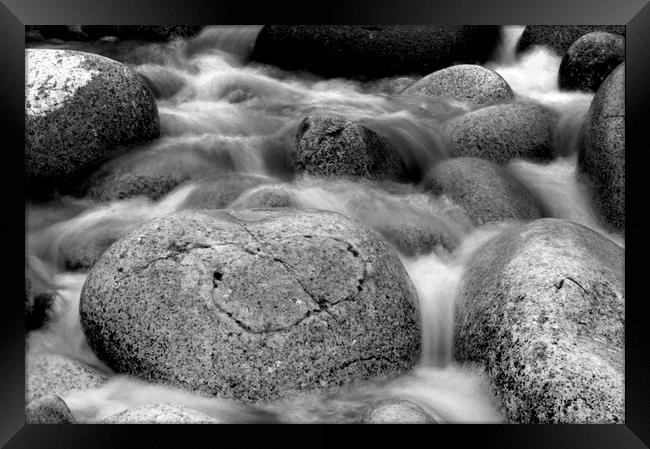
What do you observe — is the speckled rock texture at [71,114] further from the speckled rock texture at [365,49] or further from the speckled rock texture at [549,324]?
the speckled rock texture at [549,324]

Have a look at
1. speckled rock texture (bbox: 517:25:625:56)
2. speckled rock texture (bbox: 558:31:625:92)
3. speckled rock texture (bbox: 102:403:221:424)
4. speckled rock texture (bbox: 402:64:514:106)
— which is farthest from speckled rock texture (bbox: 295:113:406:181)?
speckled rock texture (bbox: 517:25:625:56)

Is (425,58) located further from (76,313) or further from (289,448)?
(289,448)

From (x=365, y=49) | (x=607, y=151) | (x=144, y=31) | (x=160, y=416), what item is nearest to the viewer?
(x=160, y=416)

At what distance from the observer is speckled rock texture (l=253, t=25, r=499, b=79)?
9.27 metres

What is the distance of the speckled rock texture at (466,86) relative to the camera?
27.0ft

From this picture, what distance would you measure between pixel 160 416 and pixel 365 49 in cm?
678

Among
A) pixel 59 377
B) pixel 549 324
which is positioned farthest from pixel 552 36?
pixel 59 377

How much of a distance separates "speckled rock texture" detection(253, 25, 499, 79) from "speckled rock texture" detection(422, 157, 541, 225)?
2.93 metres

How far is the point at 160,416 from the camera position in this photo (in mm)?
3453

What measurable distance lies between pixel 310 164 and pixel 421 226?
1.22 m

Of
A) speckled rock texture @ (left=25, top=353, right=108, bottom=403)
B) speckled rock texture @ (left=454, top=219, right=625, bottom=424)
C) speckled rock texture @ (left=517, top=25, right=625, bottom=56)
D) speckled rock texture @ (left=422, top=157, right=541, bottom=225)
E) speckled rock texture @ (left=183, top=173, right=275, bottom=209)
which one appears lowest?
speckled rock texture @ (left=25, top=353, right=108, bottom=403)

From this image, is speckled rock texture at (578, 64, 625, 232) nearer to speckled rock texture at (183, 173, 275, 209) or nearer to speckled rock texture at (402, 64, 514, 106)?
speckled rock texture at (402, 64, 514, 106)

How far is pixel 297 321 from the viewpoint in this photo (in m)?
4.14
